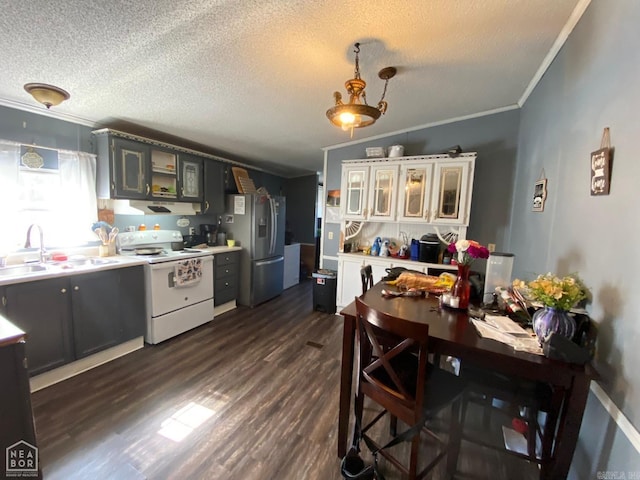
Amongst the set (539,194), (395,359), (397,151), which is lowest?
(395,359)

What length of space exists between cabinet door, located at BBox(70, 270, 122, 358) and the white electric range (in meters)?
0.31

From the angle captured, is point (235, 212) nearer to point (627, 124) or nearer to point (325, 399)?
point (325, 399)

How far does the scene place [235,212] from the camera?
414 cm

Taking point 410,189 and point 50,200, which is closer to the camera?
point 50,200

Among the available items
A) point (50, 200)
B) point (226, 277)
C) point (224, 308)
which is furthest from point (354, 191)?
point (50, 200)

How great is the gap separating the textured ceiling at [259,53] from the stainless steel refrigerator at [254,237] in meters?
1.35

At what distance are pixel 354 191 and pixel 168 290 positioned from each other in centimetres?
258

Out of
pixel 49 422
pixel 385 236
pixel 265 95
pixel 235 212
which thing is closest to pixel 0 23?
pixel 265 95

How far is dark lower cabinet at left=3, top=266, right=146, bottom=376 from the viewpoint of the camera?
2.04 m

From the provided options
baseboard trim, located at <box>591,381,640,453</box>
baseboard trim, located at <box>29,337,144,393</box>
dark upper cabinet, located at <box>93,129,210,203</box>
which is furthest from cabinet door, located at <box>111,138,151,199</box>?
baseboard trim, located at <box>591,381,640,453</box>

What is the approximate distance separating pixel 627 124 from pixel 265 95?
2.35 metres

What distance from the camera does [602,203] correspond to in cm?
129

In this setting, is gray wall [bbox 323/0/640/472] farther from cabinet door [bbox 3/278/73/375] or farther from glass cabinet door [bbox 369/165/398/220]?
cabinet door [bbox 3/278/73/375]

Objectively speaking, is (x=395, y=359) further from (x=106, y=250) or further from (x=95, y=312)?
(x=106, y=250)
